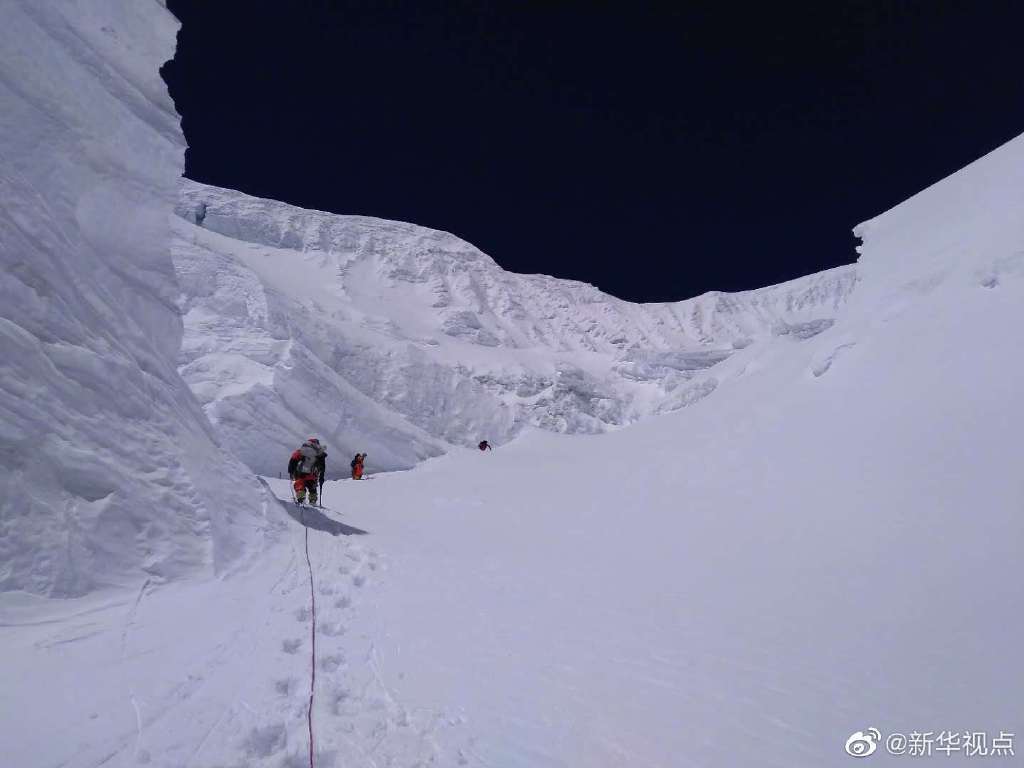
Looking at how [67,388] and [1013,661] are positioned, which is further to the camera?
[67,388]

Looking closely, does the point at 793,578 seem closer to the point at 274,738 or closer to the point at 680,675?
the point at 680,675

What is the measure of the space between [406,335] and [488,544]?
41746 mm

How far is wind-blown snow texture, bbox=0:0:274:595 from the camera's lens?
191 inches

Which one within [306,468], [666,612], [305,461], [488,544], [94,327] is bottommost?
[666,612]

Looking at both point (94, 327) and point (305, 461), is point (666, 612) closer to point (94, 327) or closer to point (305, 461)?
point (94, 327)

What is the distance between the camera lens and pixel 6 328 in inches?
201

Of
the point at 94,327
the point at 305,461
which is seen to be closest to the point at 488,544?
the point at 305,461

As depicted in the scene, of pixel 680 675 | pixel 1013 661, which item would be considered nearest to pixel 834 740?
pixel 680 675

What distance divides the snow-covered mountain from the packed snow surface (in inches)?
406

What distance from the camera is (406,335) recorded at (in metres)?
50.6

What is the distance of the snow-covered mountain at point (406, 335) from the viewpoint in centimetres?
2470

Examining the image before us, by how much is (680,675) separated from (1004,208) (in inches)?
526

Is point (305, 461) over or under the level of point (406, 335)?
under

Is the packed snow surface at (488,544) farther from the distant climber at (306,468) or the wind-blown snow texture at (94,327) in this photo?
the distant climber at (306,468)
